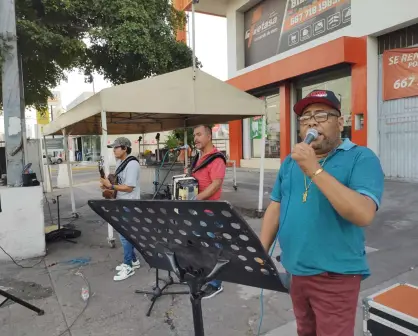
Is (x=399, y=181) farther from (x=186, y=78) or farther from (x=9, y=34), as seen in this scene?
(x=9, y=34)

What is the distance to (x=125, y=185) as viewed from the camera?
13.0 ft

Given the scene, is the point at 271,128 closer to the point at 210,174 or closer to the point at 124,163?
the point at 124,163

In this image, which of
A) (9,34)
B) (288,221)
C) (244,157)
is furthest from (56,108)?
(288,221)

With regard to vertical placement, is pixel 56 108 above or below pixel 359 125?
above

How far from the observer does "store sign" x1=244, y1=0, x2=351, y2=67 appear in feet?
36.9

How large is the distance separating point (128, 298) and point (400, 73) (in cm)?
923

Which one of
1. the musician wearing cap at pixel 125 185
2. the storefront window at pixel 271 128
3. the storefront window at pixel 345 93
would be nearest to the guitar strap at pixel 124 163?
the musician wearing cap at pixel 125 185

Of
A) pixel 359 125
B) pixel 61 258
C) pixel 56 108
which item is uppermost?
pixel 56 108

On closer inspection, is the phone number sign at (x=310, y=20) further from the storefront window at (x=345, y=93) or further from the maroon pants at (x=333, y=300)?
the maroon pants at (x=333, y=300)

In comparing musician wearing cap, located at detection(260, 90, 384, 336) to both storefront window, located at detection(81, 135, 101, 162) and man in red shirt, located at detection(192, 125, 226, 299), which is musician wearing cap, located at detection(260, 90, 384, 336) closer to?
man in red shirt, located at detection(192, 125, 226, 299)

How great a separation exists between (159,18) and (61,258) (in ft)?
18.5

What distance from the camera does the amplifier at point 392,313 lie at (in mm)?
1865

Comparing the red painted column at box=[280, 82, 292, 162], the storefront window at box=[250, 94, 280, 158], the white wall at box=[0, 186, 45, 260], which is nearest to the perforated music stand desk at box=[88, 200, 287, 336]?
the white wall at box=[0, 186, 45, 260]

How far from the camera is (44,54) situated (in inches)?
276
